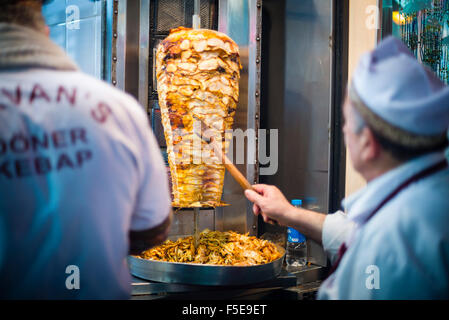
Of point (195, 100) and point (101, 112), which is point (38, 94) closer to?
point (101, 112)

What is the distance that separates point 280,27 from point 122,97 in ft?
6.45

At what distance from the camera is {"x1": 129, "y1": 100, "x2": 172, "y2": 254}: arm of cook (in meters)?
1.03

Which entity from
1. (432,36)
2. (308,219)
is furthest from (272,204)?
(432,36)

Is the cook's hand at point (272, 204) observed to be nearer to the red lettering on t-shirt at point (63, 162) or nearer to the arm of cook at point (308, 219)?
the arm of cook at point (308, 219)

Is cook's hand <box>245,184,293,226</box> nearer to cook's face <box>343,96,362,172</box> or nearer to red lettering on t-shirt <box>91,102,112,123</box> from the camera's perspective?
cook's face <box>343,96,362,172</box>

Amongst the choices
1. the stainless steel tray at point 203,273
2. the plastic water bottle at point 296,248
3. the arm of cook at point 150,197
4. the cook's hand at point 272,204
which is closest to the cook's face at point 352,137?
the arm of cook at point 150,197

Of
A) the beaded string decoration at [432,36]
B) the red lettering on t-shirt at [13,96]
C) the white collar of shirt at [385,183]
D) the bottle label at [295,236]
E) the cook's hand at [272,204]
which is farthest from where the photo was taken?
the beaded string decoration at [432,36]

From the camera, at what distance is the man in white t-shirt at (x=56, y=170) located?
2.95 ft

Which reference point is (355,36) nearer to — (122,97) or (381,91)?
(381,91)

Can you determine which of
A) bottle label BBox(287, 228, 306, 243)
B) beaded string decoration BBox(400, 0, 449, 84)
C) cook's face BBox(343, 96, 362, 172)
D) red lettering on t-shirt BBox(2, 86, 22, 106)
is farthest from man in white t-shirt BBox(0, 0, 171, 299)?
beaded string decoration BBox(400, 0, 449, 84)

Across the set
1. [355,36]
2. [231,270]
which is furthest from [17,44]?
[355,36]

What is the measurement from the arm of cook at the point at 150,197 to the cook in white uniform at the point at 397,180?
51 cm

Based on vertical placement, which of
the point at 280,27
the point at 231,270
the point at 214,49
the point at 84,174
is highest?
the point at 280,27

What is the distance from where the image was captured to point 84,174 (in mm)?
922
